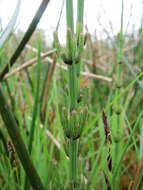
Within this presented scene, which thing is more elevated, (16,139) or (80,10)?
(80,10)

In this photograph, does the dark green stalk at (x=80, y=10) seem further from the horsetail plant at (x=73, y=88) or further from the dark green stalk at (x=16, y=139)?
the dark green stalk at (x=16, y=139)

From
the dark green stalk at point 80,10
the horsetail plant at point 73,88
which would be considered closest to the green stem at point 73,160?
the horsetail plant at point 73,88

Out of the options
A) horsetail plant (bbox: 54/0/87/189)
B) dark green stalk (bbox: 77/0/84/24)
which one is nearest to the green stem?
horsetail plant (bbox: 54/0/87/189)

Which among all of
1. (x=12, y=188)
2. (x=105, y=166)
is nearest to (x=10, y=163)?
(x=12, y=188)

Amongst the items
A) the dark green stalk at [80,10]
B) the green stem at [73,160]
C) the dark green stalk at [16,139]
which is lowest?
the green stem at [73,160]

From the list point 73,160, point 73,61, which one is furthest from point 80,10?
point 73,160

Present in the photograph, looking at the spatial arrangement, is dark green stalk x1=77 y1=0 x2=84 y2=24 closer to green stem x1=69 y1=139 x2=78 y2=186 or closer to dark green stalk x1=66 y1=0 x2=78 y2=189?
dark green stalk x1=66 y1=0 x2=78 y2=189

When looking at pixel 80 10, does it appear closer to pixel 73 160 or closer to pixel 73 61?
pixel 73 61

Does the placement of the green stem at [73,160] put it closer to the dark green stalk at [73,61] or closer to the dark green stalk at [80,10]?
the dark green stalk at [73,61]

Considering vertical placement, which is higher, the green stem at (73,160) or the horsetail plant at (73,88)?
the horsetail plant at (73,88)

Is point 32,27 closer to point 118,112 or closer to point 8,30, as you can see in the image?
point 8,30
